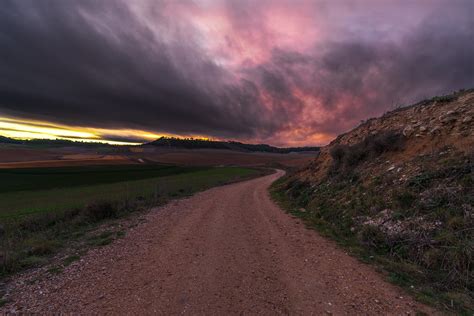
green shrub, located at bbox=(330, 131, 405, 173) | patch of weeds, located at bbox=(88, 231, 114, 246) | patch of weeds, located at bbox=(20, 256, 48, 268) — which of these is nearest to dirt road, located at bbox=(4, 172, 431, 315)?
patch of weeds, located at bbox=(88, 231, 114, 246)

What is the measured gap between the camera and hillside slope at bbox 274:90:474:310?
Result: 5.60 m

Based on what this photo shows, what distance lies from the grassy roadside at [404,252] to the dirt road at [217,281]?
547 mm

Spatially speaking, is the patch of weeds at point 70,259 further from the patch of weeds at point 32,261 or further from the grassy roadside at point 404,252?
the grassy roadside at point 404,252

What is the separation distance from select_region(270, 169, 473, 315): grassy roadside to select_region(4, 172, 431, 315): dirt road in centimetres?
55

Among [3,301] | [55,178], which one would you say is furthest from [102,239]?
[55,178]

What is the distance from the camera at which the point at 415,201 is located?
333 inches

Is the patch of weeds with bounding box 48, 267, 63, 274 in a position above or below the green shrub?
below

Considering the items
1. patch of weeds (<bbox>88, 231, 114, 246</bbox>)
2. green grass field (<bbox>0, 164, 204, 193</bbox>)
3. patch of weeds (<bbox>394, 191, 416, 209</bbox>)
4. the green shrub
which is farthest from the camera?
green grass field (<bbox>0, 164, 204, 193</bbox>)

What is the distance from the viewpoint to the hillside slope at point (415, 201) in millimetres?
5598

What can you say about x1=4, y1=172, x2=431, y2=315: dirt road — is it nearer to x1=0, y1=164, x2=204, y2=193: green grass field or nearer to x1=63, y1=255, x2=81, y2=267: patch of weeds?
x1=63, y1=255, x2=81, y2=267: patch of weeds

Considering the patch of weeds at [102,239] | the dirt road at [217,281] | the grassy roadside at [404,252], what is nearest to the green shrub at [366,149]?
the grassy roadside at [404,252]

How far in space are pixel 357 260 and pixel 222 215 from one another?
7383 mm

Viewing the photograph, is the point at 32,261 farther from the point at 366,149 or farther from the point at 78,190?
the point at 78,190

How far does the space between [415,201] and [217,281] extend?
26.7 feet
